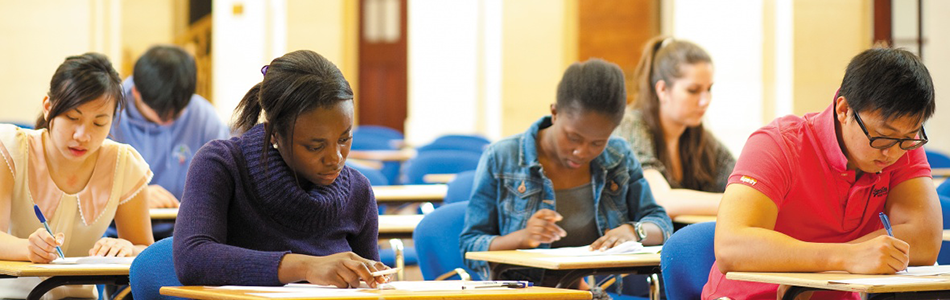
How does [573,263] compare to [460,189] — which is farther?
[460,189]

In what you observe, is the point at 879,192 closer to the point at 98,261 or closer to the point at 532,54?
the point at 98,261

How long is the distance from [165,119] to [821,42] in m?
6.72

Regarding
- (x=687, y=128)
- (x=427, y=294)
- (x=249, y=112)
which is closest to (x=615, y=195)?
(x=687, y=128)

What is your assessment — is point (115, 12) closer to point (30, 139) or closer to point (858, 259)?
point (30, 139)

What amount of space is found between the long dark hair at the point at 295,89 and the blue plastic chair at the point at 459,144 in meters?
6.75

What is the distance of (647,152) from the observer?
516 cm

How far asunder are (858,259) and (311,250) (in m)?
1.29

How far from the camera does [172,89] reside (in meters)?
5.60

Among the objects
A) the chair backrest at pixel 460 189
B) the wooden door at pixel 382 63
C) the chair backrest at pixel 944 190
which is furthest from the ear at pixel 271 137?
the wooden door at pixel 382 63

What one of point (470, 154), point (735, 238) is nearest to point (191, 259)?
point (735, 238)

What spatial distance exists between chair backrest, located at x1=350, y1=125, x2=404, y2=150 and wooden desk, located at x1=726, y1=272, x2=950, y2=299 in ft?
27.4

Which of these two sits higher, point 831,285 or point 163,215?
point 831,285

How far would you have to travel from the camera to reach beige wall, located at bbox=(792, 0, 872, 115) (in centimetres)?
1055

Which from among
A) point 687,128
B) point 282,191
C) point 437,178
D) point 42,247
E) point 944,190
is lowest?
point 437,178
